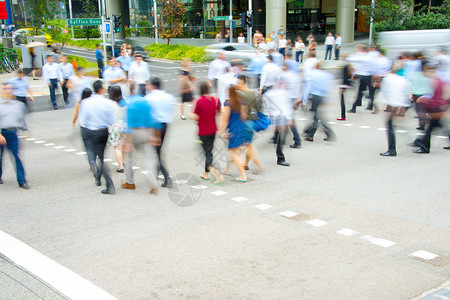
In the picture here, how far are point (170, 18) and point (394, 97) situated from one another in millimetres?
31257

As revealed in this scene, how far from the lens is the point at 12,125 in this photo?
8.89 m

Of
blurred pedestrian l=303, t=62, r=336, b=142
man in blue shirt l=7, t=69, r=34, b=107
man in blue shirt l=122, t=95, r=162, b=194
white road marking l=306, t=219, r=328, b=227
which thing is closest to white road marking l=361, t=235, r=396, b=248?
white road marking l=306, t=219, r=328, b=227

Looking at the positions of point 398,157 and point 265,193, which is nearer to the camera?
point 265,193

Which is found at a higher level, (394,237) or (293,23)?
(293,23)

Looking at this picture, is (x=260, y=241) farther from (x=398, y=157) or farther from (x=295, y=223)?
(x=398, y=157)

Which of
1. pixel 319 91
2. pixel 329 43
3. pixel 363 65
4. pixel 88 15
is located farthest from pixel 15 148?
pixel 88 15

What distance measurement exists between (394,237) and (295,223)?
1.32 metres

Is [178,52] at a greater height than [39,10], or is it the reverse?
[39,10]

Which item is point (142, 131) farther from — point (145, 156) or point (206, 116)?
point (206, 116)

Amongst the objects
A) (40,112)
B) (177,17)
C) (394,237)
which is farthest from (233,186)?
(177,17)

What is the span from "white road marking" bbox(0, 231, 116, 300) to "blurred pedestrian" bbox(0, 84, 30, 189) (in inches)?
94.6

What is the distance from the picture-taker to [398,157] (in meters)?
10.8

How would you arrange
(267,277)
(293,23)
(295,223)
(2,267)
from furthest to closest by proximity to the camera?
(293,23)
(295,223)
(2,267)
(267,277)

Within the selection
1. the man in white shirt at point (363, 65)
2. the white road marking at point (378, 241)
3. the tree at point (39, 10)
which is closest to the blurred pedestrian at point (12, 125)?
the white road marking at point (378, 241)
